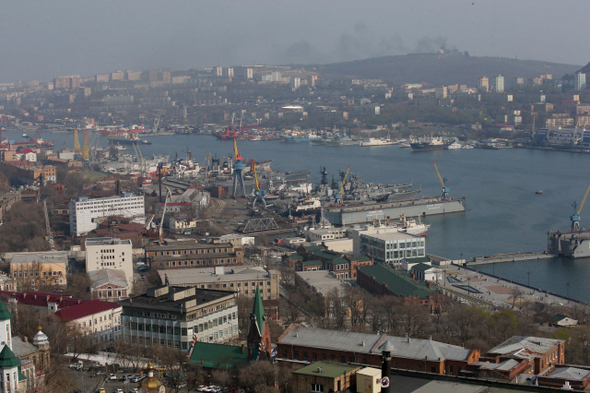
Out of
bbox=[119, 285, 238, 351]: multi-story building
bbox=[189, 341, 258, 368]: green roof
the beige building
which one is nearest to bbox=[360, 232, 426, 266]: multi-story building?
the beige building

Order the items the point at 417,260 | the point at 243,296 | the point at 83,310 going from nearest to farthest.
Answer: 1. the point at 83,310
2. the point at 243,296
3. the point at 417,260

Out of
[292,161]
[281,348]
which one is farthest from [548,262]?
[292,161]

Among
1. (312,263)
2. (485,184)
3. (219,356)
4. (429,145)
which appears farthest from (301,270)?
(429,145)

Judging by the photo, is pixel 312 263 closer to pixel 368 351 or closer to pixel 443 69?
pixel 368 351

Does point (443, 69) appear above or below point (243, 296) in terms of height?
above

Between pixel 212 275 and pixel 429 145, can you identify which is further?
pixel 429 145

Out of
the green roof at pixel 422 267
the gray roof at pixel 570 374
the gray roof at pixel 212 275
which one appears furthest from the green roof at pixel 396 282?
the gray roof at pixel 570 374

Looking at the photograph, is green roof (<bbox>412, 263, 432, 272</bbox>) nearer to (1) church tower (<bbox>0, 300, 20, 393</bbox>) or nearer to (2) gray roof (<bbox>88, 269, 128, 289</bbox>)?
(2) gray roof (<bbox>88, 269, 128, 289</bbox>)
